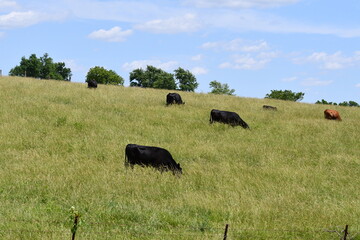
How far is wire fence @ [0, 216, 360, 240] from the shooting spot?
22.8 ft

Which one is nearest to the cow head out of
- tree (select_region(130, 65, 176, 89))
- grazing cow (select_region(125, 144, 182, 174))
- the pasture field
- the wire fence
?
grazing cow (select_region(125, 144, 182, 174))

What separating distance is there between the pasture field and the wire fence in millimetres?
22

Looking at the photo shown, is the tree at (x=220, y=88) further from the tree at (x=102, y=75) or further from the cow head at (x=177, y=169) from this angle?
the cow head at (x=177, y=169)

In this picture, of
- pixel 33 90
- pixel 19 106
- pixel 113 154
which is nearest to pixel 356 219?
pixel 113 154

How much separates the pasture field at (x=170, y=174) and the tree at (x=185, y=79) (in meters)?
77.6

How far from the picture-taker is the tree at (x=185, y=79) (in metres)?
102

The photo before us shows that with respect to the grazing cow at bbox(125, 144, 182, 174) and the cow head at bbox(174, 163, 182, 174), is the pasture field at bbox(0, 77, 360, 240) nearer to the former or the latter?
the cow head at bbox(174, 163, 182, 174)

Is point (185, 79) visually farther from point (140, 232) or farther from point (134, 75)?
point (140, 232)

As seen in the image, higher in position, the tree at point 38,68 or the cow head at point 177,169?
the tree at point 38,68

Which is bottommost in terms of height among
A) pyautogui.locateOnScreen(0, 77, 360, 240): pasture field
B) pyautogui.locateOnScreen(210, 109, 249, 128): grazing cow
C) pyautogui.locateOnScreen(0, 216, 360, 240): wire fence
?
pyautogui.locateOnScreen(0, 216, 360, 240): wire fence

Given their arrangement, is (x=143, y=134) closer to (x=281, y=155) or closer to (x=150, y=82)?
(x=281, y=155)

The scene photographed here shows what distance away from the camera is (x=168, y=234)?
747 cm

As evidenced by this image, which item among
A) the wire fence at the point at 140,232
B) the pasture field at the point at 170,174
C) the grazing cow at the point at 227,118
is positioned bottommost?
the wire fence at the point at 140,232

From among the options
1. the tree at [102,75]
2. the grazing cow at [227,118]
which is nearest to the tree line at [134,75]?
the tree at [102,75]
